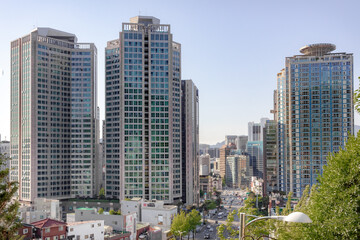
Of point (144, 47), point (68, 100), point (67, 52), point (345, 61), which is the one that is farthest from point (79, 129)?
point (345, 61)

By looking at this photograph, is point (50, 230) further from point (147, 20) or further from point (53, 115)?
→ point (147, 20)

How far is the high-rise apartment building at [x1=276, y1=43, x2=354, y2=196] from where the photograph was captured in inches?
4112

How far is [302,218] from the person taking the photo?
43.3 feet

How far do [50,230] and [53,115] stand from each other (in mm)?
65282

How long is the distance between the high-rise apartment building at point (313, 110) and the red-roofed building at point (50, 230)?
73.3m

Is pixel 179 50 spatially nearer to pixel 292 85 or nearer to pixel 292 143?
pixel 292 85

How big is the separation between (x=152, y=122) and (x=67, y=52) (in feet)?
122

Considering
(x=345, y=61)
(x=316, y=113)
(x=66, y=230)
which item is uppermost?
(x=345, y=61)

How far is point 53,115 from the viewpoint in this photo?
11169 centimetres

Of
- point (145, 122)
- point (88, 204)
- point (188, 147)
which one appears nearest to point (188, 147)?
point (188, 147)

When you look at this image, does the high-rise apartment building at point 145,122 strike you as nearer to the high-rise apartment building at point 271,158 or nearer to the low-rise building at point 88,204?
the low-rise building at point 88,204

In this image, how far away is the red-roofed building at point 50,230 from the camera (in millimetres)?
50938

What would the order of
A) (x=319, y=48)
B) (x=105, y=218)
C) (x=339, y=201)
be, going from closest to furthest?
(x=339, y=201) → (x=105, y=218) → (x=319, y=48)

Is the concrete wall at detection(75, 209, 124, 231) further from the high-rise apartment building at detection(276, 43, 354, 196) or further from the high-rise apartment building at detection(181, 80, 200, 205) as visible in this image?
the high-rise apartment building at detection(276, 43, 354, 196)
